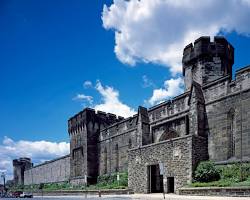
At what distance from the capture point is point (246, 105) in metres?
22.9

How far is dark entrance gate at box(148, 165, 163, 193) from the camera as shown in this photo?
28.3 m

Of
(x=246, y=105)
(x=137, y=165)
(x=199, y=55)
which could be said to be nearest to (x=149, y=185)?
(x=137, y=165)

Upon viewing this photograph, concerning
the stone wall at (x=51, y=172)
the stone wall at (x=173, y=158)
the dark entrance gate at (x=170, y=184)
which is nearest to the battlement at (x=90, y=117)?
the stone wall at (x=51, y=172)

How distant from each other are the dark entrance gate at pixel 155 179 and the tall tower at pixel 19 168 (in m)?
56.9

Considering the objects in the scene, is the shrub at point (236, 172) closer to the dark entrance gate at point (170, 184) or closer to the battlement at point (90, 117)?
the dark entrance gate at point (170, 184)

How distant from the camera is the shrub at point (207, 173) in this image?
920 inches

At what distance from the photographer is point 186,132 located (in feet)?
92.0

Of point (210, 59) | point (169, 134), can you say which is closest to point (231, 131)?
point (169, 134)

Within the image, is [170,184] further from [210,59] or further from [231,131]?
[210,59]

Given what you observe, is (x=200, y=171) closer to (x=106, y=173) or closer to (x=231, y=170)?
(x=231, y=170)

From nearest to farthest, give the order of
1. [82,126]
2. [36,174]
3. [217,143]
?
[217,143] → [82,126] → [36,174]

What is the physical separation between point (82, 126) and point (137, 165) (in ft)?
55.9

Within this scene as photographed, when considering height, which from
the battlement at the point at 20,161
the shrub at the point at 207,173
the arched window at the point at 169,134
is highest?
the arched window at the point at 169,134

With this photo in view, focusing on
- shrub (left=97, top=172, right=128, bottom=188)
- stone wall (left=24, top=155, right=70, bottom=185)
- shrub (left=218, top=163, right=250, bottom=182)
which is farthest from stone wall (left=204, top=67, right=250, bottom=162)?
stone wall (left=24, top=155, right=70, bottom=185)
